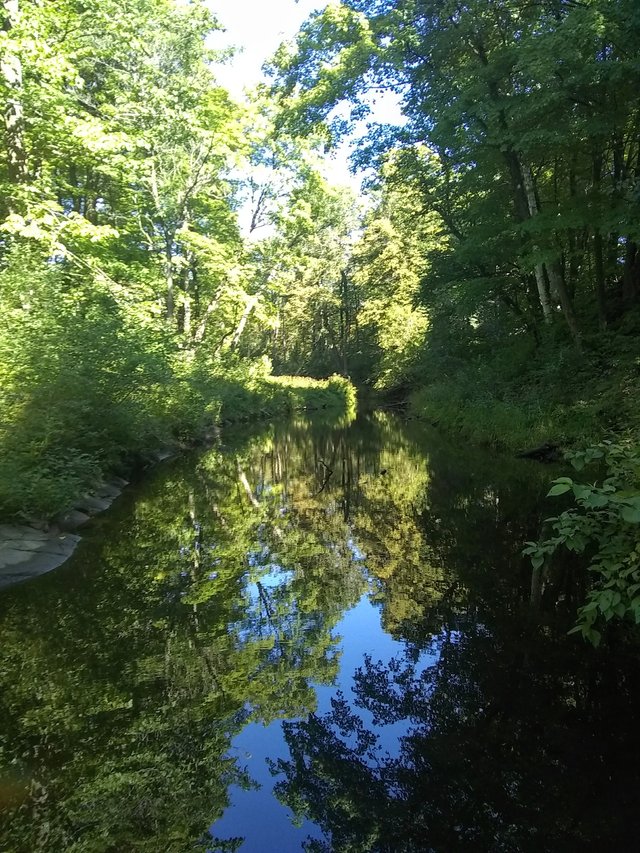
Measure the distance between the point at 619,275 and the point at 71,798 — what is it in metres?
18.6

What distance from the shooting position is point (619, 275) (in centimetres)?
1723

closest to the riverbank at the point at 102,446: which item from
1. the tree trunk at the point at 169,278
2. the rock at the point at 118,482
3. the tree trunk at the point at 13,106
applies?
the rock at the point at 118,482

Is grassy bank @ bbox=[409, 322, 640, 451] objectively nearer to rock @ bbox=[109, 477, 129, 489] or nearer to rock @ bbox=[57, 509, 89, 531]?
rock @ bbox=[57, 509, 89, 531]

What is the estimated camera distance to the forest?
9.52 metres

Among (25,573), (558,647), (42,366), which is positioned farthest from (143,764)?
(42,366)

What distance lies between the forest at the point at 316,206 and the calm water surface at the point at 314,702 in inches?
40.9

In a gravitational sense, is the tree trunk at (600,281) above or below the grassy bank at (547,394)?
above

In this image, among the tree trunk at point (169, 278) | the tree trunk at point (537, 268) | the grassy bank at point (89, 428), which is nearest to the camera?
the grassy bank at point (89, 428)

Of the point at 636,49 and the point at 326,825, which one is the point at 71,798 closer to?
the point at 326,825

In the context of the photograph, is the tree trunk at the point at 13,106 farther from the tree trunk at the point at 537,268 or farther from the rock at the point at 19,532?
the tree trunk at the point at 537,268

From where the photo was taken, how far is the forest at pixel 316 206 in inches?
375

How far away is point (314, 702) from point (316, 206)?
88.8 feet

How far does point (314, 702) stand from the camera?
4.39m

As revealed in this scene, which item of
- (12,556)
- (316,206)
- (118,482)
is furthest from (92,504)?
(316,206)
